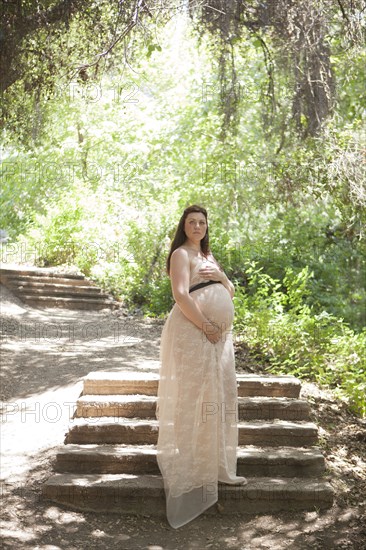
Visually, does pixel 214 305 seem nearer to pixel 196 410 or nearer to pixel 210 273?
pixel 210 273

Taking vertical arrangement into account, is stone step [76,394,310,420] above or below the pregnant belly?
below

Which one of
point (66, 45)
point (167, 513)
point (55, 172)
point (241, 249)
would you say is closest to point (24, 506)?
point (167, 513)

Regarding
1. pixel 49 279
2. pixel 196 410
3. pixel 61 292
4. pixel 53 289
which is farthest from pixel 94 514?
pixel 49 279

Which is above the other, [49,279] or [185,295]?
[49,279]

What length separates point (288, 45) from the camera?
25.5 feet

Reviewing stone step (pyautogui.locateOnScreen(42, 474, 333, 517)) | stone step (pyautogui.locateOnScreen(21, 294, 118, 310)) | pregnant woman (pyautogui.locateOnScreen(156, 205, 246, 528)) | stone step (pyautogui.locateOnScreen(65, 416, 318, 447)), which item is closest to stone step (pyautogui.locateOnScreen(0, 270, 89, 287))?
stone step (pyautogui.locateOnScreen(21, 294, 118, 310))

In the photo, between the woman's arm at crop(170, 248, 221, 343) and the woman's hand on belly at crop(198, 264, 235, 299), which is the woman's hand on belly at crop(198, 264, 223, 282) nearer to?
the woman's hand on belly at crop(198, 264, 235, 299)

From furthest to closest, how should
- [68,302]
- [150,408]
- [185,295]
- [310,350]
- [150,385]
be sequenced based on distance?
[68,302] < [310,350] < [150,385] < [150,408] < [185,295]

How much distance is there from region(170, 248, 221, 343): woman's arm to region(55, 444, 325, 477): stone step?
1.19m

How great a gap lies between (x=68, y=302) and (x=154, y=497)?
8637mm

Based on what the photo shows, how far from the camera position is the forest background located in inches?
268

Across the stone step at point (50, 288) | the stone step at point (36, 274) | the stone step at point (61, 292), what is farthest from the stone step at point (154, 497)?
the stone step at point (36, 274)

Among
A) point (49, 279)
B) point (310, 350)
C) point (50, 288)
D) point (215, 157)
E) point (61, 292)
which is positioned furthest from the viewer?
point (215, 157)

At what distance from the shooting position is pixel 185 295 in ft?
15.2
